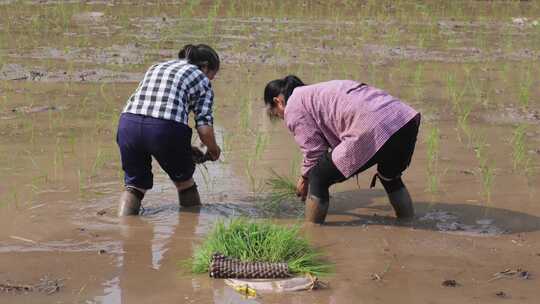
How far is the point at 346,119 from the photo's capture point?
14.9 ft

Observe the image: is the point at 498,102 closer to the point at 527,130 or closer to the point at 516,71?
the point at 527,130

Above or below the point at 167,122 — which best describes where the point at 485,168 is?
below

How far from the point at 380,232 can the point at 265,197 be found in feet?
2.91

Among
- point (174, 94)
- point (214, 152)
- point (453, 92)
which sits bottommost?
point (453, 92)

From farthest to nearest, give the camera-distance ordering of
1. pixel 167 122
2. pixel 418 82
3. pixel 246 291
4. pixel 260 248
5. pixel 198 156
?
pixel 418 82, pixel 198 156, pixel 167 122, pixel 260 248, pixel 246 291

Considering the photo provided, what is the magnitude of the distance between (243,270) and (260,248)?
19 cm

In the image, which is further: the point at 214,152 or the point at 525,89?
the point at 525,89

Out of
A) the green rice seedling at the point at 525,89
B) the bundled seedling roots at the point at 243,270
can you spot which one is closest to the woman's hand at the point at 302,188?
the bundled seedling roots at the point at 243,270

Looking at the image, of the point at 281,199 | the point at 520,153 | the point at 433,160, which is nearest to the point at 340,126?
the point at 281,199

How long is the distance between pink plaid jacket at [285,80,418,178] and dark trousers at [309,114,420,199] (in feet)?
0.15

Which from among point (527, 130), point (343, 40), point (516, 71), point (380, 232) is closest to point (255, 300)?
point (380, 232)

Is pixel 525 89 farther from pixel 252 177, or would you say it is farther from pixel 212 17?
pixel 212 17

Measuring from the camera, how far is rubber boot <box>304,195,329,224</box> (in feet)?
15.5

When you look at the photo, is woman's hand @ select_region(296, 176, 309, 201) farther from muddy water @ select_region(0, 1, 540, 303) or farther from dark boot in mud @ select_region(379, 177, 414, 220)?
dark boot in mud @ select_region(379, 177, 414, 220)
